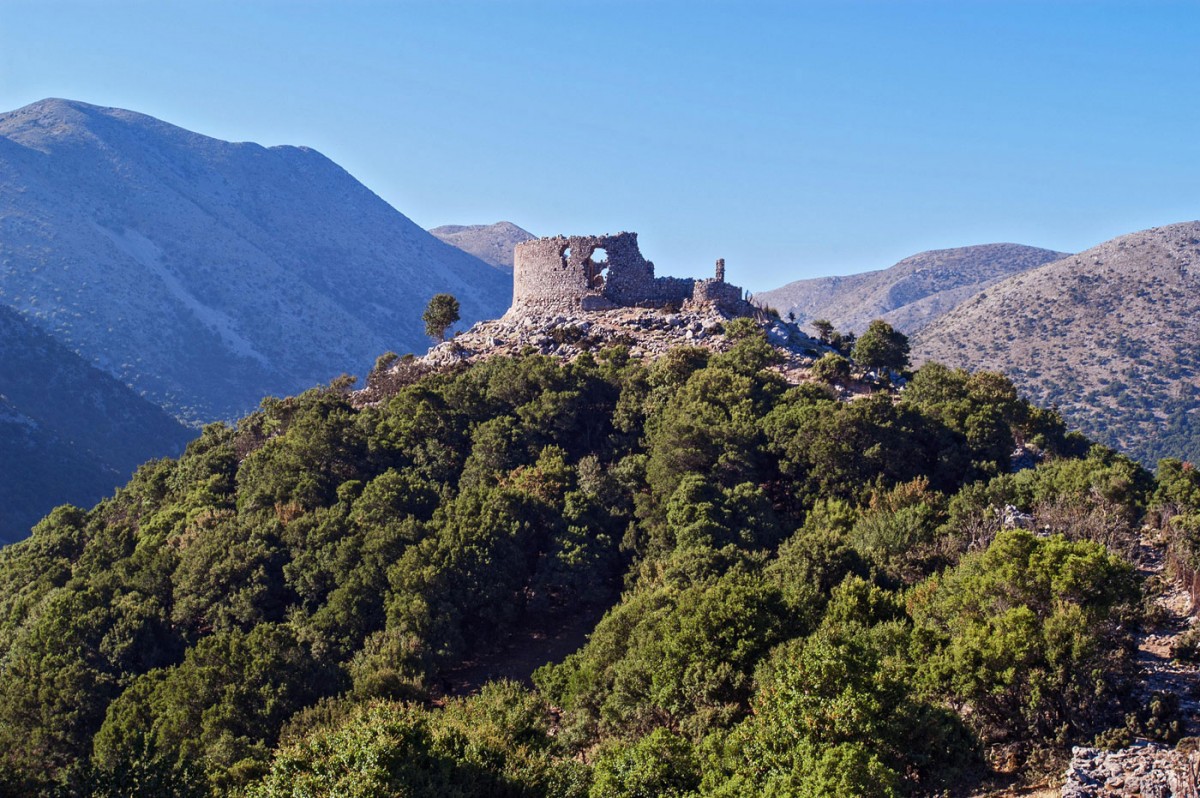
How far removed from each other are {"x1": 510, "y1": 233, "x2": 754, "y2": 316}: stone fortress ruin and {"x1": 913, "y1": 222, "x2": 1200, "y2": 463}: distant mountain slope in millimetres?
39628

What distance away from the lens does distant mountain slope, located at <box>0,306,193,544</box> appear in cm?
8244

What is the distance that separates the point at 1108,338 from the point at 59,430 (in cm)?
8295

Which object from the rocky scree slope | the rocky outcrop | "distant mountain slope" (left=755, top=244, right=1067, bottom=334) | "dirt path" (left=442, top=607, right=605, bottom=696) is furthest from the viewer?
"distant mountain slope" (left=755, top=244, right=1067, bottom=334)

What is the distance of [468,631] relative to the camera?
37719 millimetres

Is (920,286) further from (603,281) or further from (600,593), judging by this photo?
(600,593)

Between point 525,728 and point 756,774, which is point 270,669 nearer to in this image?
point 525,728

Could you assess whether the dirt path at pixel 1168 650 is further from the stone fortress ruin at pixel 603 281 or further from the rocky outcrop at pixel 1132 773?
the stone fortress ruin at pixel 603 281

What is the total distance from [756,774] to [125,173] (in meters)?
159

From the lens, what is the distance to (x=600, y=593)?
127ft

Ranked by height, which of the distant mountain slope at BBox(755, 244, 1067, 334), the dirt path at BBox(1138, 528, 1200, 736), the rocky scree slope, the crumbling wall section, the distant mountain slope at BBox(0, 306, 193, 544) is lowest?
the distant mountain slope at BBox(0, 306, 193, 544)

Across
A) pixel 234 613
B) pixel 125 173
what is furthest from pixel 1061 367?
pixel 125 173

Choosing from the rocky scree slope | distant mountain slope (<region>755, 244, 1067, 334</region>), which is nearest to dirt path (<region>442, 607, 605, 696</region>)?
the rocky scree slope

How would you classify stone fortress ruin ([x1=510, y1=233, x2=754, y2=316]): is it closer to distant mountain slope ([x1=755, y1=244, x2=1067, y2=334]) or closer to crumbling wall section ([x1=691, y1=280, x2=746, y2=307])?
crumbling wall section ([x1=691, y1=280, x2=746, y2=307])

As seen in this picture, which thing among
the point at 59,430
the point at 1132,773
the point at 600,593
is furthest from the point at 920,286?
the point at 1132,773
